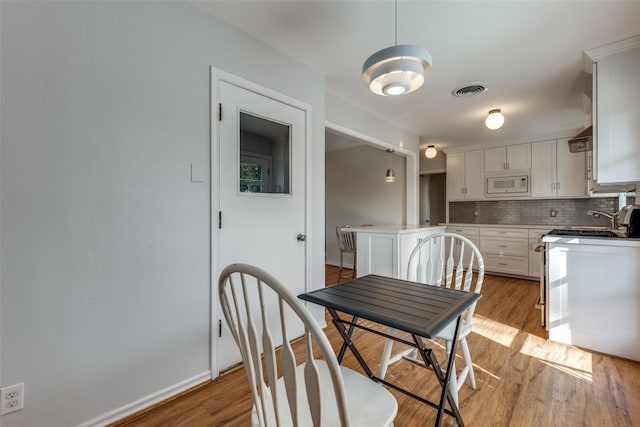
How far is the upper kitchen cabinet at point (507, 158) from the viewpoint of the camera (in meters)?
4.76

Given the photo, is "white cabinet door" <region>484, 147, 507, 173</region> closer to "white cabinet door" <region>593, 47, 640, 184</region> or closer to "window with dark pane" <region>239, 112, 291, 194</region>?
"white cabinet door" <region>593, 47, 640, 184</region>

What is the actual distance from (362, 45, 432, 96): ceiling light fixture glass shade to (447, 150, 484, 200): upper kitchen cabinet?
4.51 metres

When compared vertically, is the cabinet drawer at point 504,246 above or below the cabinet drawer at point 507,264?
above

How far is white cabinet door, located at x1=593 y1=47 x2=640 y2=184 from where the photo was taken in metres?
2.12

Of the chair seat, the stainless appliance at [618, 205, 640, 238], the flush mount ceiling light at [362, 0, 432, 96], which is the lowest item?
the chair seat

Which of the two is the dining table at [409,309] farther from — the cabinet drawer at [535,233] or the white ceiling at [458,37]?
the cabinet drawer at [535,233]

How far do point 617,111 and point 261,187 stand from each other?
2.81 metres

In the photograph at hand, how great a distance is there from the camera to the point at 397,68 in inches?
51.1

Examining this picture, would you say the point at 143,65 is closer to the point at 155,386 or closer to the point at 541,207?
the point at 155,386

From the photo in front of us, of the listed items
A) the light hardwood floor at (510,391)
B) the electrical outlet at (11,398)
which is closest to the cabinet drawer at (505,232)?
the light hardwood floor at (510,391)

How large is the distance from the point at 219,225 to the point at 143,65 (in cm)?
101

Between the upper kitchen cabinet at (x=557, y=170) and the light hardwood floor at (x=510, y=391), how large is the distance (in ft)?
10.2

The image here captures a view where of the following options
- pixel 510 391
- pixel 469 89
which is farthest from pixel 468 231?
pixel 510 391

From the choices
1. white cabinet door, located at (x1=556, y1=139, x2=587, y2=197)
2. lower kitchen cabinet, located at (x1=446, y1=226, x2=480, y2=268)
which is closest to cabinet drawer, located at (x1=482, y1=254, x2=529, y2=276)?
lower kitchen cabinet, located at (x1=446, y1=226, x2=480, y2=268)
